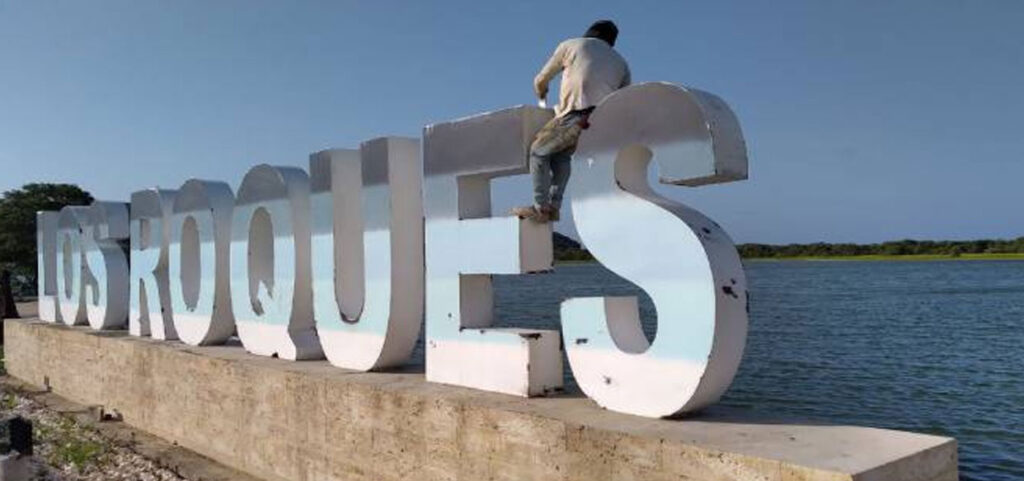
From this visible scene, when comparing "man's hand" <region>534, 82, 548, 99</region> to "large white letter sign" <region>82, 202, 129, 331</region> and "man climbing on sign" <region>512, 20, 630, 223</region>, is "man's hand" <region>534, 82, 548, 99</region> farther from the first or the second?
"large white letter sign" <region>82, 202, 129, 331</region>

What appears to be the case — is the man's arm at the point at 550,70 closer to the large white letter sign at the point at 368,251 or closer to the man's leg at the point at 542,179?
the man's leg at the point at 542,179

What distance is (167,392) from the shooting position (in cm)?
1180

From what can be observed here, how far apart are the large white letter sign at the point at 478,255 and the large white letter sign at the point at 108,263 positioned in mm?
8839

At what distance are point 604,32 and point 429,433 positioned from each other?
3.59 meters

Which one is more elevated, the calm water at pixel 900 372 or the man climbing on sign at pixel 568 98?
the man climbing on sign at pixel 568 98

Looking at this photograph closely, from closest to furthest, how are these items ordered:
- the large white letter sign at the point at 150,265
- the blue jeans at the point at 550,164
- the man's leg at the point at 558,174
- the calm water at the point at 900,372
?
the blue jeans at the point at 550,164 → the man's leg at the point at 558,174 → the large white letter sign at the point at 150,265 → the calm water at the point at 900,372

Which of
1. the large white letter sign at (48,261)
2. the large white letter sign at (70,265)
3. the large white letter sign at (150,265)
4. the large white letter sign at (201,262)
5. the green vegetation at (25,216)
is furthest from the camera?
the green vegetation at (25,216)

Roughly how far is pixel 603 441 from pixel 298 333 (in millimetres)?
5394

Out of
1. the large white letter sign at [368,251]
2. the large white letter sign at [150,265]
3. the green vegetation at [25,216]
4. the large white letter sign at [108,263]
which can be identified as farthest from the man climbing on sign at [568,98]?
the green vegetation at [25,216]

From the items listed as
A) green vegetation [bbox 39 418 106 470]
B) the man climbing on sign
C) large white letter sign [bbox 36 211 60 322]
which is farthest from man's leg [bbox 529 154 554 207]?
large white letter sign [bbox 36 211 60 322]

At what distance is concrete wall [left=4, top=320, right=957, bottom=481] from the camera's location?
16.4ft

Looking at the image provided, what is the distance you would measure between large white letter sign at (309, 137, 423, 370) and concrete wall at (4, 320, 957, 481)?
1.25 feet

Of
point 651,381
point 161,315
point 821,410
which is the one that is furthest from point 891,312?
point 651,381

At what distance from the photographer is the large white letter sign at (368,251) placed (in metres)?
8.73
